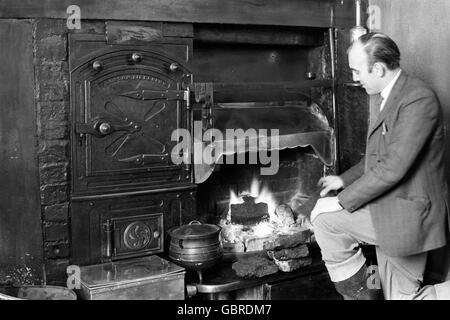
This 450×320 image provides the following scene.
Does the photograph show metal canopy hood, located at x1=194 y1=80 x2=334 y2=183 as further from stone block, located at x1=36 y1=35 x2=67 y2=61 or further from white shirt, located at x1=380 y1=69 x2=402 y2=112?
white shirt, located at x1=380 y1=69 x2=402 y2=112

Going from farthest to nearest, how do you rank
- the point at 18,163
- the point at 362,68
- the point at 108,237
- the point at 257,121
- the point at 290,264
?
the point at 257,121
the point at 290,264
the point at 108,237
the point at 18,163
the point at 362,68

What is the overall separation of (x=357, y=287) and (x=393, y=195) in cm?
57

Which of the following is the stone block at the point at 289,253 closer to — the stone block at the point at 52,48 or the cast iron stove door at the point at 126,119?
the cast iron stove door at the point at 126,119

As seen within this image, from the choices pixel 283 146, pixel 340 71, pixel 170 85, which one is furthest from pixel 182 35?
pixel 340 71

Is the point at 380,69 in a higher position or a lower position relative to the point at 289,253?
higher

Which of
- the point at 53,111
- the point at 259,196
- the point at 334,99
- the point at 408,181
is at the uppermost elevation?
the point at 334,99

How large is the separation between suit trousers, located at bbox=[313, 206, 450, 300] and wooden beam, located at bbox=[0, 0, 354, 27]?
154cm

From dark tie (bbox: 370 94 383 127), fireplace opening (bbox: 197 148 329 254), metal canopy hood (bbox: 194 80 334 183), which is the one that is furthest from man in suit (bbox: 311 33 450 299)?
fireplace opening (bbox: 197 148 329 254)

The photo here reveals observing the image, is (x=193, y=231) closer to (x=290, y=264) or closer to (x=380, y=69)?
(x=290, y=264)

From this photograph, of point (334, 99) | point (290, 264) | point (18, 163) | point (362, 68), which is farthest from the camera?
point (334, 99)

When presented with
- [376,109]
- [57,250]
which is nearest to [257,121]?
[376,109]

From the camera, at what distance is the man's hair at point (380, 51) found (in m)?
3.07

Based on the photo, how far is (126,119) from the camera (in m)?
3.58
